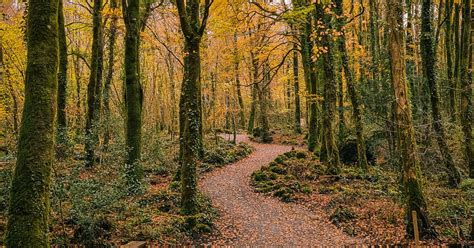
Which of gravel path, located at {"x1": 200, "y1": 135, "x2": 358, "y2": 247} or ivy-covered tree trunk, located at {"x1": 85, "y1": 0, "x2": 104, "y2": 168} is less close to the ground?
ivy-covered tree trunk, located at {"x1": 85, "y1": 0, "x2": 104, "y2": 168}

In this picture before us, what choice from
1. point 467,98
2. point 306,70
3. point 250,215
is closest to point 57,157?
point 250,215

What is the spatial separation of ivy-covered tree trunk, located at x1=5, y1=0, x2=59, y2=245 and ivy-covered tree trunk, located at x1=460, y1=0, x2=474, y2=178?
1243 cm

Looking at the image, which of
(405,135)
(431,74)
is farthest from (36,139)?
(431,74)

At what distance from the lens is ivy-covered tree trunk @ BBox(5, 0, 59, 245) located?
4.47 meters

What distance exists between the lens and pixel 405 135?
760cm

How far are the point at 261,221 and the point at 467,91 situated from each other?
851 cm

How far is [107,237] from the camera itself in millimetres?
6754

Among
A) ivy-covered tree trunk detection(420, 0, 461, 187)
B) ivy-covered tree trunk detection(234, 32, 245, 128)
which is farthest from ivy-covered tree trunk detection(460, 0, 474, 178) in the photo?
ivy-covered tree trunk detection(234, 32, 245, 128)

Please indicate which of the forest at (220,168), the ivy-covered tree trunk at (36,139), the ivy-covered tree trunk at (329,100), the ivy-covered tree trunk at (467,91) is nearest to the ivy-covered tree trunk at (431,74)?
the forest at (220,168)

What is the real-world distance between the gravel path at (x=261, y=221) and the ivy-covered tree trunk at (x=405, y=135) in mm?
1582

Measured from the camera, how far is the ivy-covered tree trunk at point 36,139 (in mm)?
4473

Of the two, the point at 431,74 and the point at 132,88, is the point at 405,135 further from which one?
the point at 132,88

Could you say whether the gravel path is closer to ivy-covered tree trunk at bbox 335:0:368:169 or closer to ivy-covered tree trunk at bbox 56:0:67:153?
ivy-covered tree trunk at bbox 335:0:368:169

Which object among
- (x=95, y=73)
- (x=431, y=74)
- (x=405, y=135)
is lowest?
(x=405, y=135)
